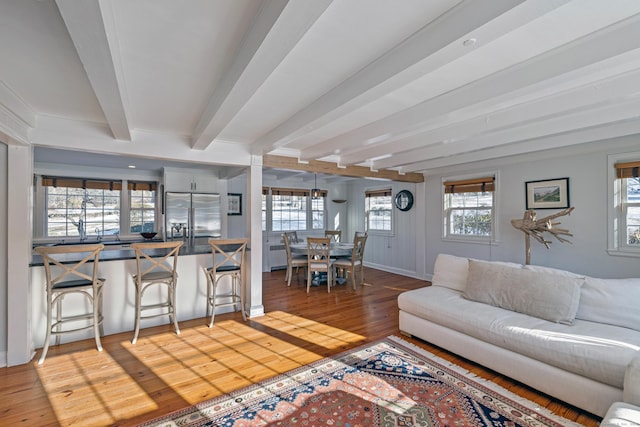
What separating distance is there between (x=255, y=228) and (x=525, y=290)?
10.7ft

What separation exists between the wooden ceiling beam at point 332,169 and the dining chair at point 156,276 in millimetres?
1785

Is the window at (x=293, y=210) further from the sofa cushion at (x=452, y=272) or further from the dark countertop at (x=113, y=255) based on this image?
the sofa cushion at (x=452, y=272)

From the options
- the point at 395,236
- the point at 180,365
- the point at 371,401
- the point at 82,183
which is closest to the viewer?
the point at 371,401

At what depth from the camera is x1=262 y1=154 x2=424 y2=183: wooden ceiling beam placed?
4.42 metres

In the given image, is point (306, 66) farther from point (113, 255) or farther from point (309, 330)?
point (113, 255)

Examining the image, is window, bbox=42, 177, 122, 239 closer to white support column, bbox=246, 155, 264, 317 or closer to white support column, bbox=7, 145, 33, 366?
white support column, bbox=7, 145, 33, 366

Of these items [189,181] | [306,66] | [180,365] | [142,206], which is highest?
[306,66]

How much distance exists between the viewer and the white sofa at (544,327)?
1.95 metres

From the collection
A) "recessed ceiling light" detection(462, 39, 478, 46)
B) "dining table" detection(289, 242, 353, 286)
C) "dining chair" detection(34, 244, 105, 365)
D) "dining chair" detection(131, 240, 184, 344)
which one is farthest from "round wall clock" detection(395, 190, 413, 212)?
"dining chair" detection(34, 244, 105, 365)

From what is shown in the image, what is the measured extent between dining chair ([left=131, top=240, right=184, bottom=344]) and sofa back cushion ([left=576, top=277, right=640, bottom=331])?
4077 millimetres

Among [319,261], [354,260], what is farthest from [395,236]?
[319,261]

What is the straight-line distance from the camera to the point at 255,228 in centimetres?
416

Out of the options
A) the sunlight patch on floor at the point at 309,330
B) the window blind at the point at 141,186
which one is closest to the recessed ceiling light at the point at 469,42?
the sunlight patch on floor at the point at 309,330

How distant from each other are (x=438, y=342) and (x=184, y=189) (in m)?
5.12
